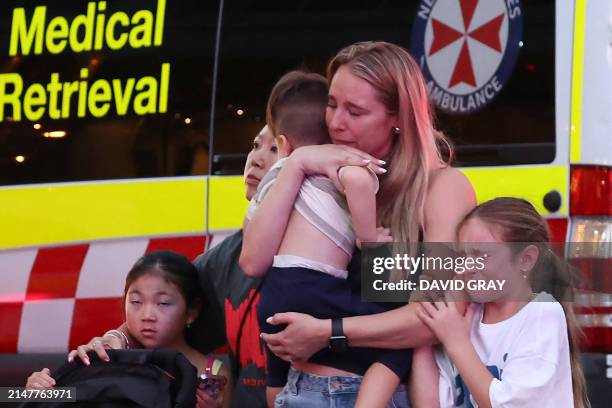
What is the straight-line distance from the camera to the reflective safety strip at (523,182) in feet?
11.9

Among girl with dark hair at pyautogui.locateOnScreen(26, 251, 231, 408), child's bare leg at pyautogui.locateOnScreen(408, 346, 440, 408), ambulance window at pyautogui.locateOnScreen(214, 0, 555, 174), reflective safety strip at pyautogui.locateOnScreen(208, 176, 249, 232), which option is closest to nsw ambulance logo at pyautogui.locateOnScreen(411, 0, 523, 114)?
ambulance window at pyautogui.locateOnScreen(214, 0, 555, 174)

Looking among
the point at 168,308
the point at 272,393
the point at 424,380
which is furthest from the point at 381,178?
the point at 168,308

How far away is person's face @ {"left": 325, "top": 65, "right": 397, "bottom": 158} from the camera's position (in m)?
2.37

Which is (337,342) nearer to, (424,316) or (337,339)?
(337,339)

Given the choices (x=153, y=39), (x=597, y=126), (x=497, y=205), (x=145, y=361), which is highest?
(x=153, y=39)

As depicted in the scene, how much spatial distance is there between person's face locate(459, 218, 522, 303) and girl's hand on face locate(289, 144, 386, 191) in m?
0.23

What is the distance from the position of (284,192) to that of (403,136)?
0.29 m

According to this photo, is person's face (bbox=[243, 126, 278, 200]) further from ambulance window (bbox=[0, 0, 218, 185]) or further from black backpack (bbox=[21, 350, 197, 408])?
ambulance window (bbox=[0, 0, 218, 185])

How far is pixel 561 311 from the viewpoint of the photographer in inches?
89.7

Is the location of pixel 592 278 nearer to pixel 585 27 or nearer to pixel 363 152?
pixel 585 27

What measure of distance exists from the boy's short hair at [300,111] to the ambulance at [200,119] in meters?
1.20

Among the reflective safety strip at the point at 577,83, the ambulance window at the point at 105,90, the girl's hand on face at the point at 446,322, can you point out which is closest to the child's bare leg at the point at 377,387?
the girl's hand on face at the point at 446,322

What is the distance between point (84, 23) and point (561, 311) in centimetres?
237

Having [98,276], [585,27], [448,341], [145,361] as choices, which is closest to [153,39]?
[98,276]
